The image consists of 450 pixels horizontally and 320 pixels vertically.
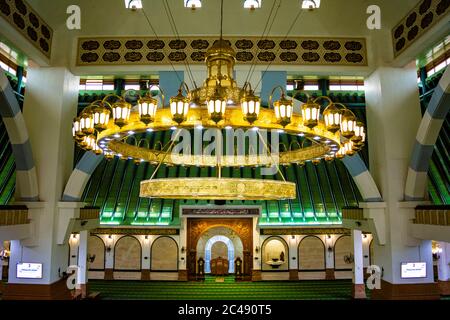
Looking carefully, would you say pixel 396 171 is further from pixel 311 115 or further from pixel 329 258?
pixel 329 258

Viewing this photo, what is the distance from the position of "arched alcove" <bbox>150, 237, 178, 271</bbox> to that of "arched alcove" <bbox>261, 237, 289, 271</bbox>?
3530 mm

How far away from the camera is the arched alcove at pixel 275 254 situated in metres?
14.9

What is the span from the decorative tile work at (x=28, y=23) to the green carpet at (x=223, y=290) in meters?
7.26

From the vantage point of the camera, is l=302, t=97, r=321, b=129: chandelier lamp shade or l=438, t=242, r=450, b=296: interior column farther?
l=438, t=242, r=450, b=296: interior column

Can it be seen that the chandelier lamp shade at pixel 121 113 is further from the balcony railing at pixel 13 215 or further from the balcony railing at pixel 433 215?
the balcony railing at pixel 433 215

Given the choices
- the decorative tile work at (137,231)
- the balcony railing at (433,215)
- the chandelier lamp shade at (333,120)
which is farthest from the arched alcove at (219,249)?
the chandelier lamp shade at (333,120)

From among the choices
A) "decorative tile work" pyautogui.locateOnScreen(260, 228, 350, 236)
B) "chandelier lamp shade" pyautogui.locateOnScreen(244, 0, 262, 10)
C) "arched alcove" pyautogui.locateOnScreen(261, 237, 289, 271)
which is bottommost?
"arched alcove" pyautogui.locateOnScreen(261, 237, 289, 271)

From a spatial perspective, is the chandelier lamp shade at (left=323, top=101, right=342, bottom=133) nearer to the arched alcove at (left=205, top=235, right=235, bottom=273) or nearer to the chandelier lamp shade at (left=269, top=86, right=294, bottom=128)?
the chandelier lamp shade at (left=269, top=86, right=294, bottom=128)

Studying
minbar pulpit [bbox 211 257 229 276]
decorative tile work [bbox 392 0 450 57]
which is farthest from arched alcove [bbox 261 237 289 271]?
decorative tile work [bbox 392 0 450 57]

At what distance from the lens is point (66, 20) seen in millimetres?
8664

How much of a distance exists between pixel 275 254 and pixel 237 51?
9267 mm

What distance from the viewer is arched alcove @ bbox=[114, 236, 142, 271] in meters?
15.0

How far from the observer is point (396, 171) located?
8.41 metres

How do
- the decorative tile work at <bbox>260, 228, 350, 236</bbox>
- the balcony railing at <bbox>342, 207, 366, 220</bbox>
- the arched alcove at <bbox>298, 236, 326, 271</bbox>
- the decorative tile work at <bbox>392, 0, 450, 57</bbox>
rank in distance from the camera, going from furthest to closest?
the arched alcove at <bbox>298, 236, 326, 271</bbox>, the decorative tile work at <bbox>260, 228, 350, 236</bbox>, the balcony railing at <bbox>342, 207, 366, 220</bbox>, the decorative tile work at <bbox>392, 0, 450, 57</bbox>
